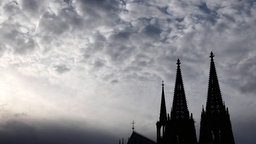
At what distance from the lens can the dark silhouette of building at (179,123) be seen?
46.4 meters

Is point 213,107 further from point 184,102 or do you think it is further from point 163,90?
point 163,90

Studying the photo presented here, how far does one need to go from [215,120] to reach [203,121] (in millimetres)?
1929

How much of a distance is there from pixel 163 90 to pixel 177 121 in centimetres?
809

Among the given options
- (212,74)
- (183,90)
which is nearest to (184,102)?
(183,90)

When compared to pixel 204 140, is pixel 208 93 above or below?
above

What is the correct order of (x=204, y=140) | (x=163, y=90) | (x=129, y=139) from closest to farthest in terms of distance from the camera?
(x=204, y=140), (x=163, y=90), (x=129, y=139)

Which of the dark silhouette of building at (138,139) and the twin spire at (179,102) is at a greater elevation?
the twin spire at (179,102)

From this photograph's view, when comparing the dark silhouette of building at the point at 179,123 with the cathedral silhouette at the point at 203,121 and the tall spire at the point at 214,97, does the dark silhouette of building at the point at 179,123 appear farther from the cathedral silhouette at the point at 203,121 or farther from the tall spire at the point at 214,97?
the tall spire at the point at 214,97

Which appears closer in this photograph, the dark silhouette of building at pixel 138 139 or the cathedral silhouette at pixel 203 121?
the cathedral silhouette at pixel 203 121

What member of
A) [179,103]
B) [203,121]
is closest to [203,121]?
[203,121]

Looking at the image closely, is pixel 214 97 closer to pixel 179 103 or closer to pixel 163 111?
pixel 179 103

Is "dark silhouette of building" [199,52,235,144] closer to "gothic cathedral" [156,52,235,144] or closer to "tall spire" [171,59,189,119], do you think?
"gothic cathedral" [156,52,235,144]

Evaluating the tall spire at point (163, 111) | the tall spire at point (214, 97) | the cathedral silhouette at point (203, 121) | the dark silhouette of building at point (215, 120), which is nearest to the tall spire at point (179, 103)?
the cathedral silhouette at point (203, 121)

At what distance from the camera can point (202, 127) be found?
46281 mm
